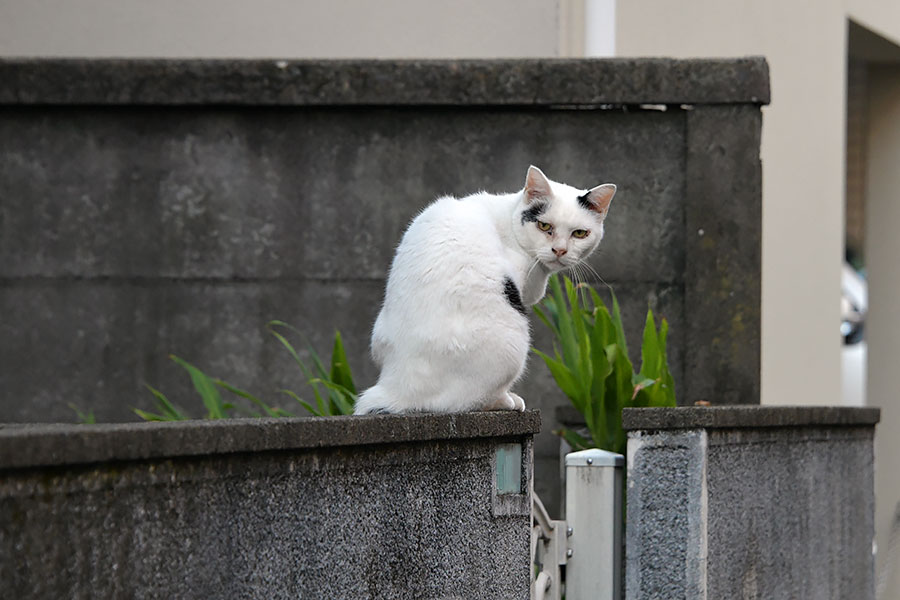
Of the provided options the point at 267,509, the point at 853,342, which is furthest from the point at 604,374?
the point at 853,342

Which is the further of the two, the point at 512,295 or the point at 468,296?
the point at 512,295

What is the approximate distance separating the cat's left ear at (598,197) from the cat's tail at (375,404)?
2.83ft

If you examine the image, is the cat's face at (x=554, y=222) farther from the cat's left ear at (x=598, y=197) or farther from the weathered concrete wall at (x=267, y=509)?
the weathered concrete wall at (x=267, y=509)

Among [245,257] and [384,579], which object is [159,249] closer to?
[245,257]

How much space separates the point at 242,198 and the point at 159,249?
0.44 metres

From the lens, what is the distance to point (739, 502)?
422 cm

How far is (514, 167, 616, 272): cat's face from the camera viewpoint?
360 cm

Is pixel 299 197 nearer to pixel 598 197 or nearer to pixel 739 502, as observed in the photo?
pixel 598 197

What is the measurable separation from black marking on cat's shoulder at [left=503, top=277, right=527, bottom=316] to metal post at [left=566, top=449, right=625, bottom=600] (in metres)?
0.85

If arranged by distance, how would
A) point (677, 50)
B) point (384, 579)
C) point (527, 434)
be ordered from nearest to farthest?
1. point (384, 579)
2. point (527, 434)
3. point (677, 50)

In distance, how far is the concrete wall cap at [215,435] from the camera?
1962 millimetres

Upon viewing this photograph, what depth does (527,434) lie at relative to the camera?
3.59m

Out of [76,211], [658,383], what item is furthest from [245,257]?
[658,383]

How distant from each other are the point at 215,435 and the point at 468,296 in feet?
3.87
